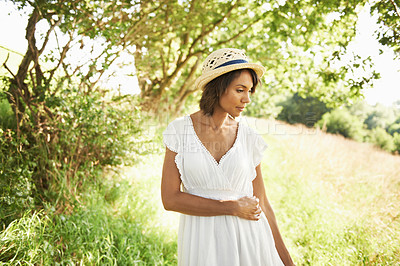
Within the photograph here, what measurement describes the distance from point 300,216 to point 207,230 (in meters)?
4.04

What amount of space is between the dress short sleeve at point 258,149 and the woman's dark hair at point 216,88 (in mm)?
350

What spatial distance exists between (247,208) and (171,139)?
0.62 m

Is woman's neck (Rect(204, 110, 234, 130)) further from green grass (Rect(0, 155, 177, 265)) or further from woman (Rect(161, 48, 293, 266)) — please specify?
green grass (Rect(0, 155, 177, 265))

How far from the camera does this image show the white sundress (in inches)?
67.9

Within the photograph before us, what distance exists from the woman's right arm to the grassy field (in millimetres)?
1617

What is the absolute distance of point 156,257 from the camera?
129 inches

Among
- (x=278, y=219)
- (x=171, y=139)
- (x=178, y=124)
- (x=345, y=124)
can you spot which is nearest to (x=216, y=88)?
(x=178, y=124)

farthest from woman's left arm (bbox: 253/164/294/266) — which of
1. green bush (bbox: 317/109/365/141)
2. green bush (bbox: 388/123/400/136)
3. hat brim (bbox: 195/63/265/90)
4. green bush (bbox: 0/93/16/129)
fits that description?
green bush (bbox: 317/109/365/141)

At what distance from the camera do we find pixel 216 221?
1764 mm

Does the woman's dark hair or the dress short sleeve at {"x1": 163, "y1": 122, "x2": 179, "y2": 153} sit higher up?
the woman's dark hair

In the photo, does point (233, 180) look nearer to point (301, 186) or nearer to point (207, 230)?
point (207, 230)

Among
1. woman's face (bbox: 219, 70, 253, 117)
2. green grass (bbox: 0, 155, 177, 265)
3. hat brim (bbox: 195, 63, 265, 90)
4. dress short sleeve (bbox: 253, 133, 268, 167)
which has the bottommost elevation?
green grass (bbox: 0, 155, 177, 265)

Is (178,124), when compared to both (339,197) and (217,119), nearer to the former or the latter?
(217,119)

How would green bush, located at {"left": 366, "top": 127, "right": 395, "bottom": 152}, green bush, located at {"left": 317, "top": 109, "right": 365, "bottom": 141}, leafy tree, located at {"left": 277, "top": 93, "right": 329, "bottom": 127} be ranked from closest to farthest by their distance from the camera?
green bush, located at {"left": 366, "top": 127, "right": 395, "bottom": 152} → green bush, located at {"left": 317, "top": 109, "right": 365, "bottom": 141} → leafy tree, located at {"left": 277, "top": 93, "right": 329, "bottom": 127}
